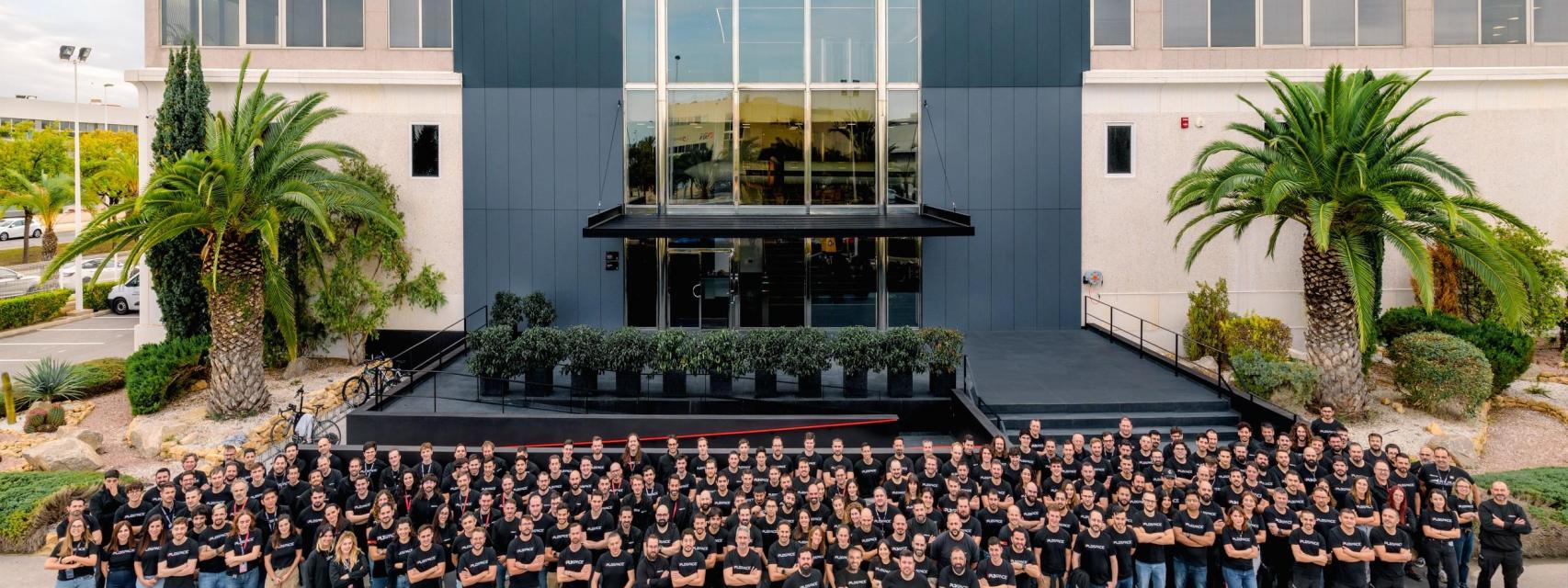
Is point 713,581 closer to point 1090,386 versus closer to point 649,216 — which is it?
point 1090,386

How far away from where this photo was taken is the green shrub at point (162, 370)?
18.0 m

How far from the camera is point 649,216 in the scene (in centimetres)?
2172

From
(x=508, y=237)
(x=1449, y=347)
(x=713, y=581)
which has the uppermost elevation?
(x=508, y=237)

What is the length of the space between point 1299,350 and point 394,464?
64.4ft

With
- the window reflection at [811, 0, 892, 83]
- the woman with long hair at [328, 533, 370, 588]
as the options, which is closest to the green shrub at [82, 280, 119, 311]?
the window reflection at [811, 0, 892, 83]

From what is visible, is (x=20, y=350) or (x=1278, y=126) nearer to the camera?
(x=1278, y=126)

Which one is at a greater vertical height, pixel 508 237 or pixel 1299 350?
pixel 508 237

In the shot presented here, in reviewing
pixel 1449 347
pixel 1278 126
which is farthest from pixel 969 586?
pixel 1449 347

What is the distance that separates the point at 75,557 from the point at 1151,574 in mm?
11463

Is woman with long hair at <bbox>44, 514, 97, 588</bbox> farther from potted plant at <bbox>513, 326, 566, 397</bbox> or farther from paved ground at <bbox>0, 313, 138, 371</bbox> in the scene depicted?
paved ground at <bbox>0, 313, 138, 371</bbox>

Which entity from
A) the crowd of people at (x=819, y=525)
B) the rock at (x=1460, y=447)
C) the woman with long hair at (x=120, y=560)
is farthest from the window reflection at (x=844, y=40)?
the woman with long hair at (x=120, y=560)

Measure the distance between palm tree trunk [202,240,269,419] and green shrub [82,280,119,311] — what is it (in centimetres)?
1910

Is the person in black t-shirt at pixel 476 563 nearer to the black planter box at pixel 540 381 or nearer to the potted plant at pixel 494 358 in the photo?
the potted plant at pixel 494 358

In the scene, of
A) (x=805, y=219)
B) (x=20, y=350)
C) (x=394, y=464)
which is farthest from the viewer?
(x=20, y=350)
